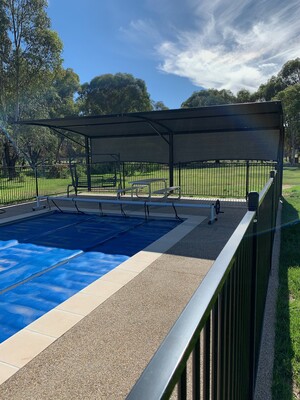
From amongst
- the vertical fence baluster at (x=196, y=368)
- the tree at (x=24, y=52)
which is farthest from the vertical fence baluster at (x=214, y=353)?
the tree at (x=24, y=52)

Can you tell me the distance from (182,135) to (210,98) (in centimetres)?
5126

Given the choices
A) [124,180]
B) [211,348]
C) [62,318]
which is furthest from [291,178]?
[211,348]

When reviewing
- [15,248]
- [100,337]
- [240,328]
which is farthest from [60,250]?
[240,328]

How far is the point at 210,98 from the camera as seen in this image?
199 feet

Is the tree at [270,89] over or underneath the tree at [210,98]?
underneath

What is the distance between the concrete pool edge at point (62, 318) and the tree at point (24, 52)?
17.2 metres

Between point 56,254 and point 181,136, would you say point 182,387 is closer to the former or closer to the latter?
point 56,254

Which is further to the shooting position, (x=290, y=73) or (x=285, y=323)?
(x=290, y=73)

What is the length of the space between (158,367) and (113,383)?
2.08 meters

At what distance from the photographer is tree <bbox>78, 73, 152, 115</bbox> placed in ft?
137

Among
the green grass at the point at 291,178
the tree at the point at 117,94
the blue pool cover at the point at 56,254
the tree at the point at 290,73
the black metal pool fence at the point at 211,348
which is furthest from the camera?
the tree at the point at 290,73

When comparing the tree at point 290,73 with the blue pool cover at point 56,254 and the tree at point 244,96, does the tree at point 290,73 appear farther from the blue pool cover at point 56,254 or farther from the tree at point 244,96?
the blue pool cover at point 56,254

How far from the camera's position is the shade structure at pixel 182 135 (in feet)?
34.5

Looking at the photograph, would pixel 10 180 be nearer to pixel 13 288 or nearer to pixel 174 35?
pixel 13 288
